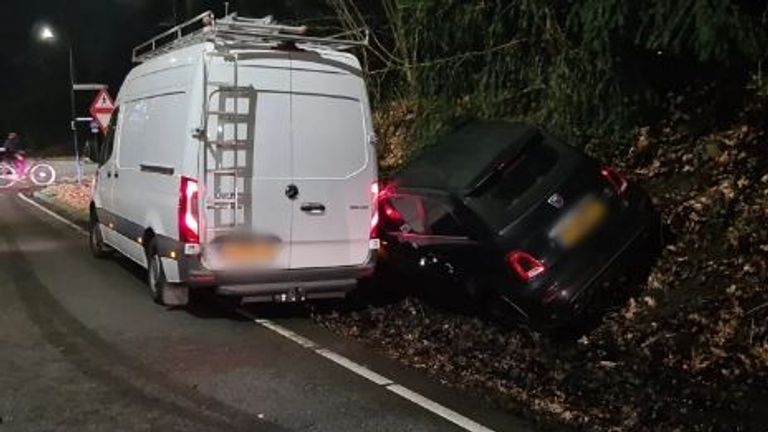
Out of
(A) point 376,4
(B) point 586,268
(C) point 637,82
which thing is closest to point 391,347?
(B) point 586,268

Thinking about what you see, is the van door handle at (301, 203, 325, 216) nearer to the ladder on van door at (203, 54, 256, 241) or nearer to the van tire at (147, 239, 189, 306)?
the ladder on van door at (203, 54, 256, 241)

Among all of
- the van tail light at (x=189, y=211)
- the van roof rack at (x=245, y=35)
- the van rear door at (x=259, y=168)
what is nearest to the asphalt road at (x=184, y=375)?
the van rear door at (x=259, y=168)

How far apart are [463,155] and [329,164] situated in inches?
55.4

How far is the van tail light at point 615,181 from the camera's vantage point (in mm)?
7754

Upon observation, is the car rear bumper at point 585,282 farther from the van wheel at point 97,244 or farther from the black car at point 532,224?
the van wheel at point 97,244

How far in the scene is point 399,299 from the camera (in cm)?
981

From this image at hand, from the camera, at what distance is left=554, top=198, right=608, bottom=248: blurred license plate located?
743 cm

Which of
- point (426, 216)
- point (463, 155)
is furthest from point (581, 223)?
point (426, 216)

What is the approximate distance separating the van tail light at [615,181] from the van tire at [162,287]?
405 cm

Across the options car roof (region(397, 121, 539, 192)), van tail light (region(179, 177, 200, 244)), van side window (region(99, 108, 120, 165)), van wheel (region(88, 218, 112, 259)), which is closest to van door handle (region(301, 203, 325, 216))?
car roof (region(397, 121, 539, 192))

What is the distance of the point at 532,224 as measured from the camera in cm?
741

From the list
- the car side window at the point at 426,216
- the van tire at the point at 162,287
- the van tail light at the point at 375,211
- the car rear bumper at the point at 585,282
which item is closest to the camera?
the car rear bumper at the point at 585,282

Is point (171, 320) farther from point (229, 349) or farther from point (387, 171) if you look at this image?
point (387, 171)

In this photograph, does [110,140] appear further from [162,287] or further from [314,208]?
[314,208]
